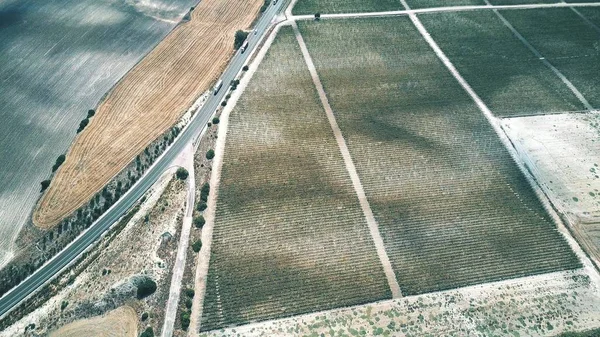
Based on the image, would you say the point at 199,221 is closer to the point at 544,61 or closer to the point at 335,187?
the point at 335,187

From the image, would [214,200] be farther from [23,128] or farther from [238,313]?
[23,128]

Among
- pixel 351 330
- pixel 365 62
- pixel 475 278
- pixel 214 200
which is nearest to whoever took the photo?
pixel 351 330

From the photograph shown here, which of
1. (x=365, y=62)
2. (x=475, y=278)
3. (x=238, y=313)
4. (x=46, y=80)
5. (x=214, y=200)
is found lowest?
(x=475, y=278)

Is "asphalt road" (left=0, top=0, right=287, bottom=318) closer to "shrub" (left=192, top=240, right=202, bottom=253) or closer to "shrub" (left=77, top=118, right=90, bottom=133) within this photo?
"shrub" (left=192, top=240, right=202, bottom=253)

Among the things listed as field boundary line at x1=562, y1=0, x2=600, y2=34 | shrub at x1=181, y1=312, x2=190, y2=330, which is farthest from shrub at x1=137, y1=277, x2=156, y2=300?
field boundary line at x1=562, y1=0, x2=600, y2=34

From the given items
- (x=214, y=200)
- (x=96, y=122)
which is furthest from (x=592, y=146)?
(x=96, y=122)
